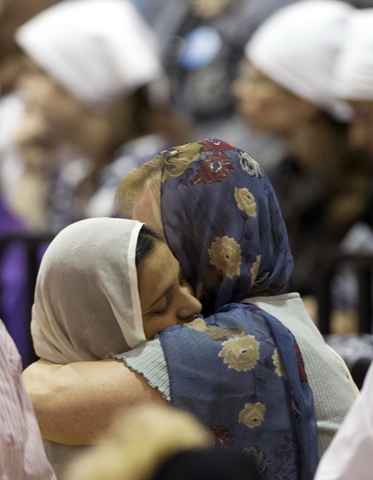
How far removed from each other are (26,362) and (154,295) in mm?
1341

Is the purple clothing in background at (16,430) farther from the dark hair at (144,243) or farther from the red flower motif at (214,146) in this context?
the red flower motif at (214,146)

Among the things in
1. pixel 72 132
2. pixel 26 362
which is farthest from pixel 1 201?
pixel 26 362

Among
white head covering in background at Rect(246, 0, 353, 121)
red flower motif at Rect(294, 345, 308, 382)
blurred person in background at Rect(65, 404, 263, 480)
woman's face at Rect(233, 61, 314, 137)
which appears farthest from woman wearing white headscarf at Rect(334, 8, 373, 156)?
blurred person in background at Rect(65, 404, 263, 480)

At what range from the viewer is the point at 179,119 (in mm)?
3834

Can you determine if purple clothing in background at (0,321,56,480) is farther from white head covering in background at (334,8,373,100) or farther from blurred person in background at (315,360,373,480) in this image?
white head covering in background at (334,8,373,100)

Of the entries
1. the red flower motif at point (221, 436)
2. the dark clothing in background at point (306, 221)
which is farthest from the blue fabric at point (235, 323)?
the dark clothing in background at point (306, 221)

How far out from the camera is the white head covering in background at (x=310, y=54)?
3.54 metres

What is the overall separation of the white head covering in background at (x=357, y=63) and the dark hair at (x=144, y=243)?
2153mm

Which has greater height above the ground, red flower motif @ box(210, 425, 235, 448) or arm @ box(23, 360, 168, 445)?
arm @ box(23, 360, 168, 445)

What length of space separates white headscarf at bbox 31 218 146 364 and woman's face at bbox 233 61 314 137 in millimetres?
2553

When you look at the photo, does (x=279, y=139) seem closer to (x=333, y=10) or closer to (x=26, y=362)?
(x=333, y=10)

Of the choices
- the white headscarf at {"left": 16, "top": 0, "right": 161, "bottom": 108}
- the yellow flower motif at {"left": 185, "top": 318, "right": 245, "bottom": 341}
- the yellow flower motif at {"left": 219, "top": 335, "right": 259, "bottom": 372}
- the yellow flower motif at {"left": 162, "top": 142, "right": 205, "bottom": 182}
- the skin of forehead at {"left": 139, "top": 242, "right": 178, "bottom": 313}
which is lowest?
the white headscarf at {"left": 16, "top": 0, "right": 161, "bottom": 108}

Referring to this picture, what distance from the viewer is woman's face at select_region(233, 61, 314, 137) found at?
3.60 m

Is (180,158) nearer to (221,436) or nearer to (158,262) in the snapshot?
(158,262)
